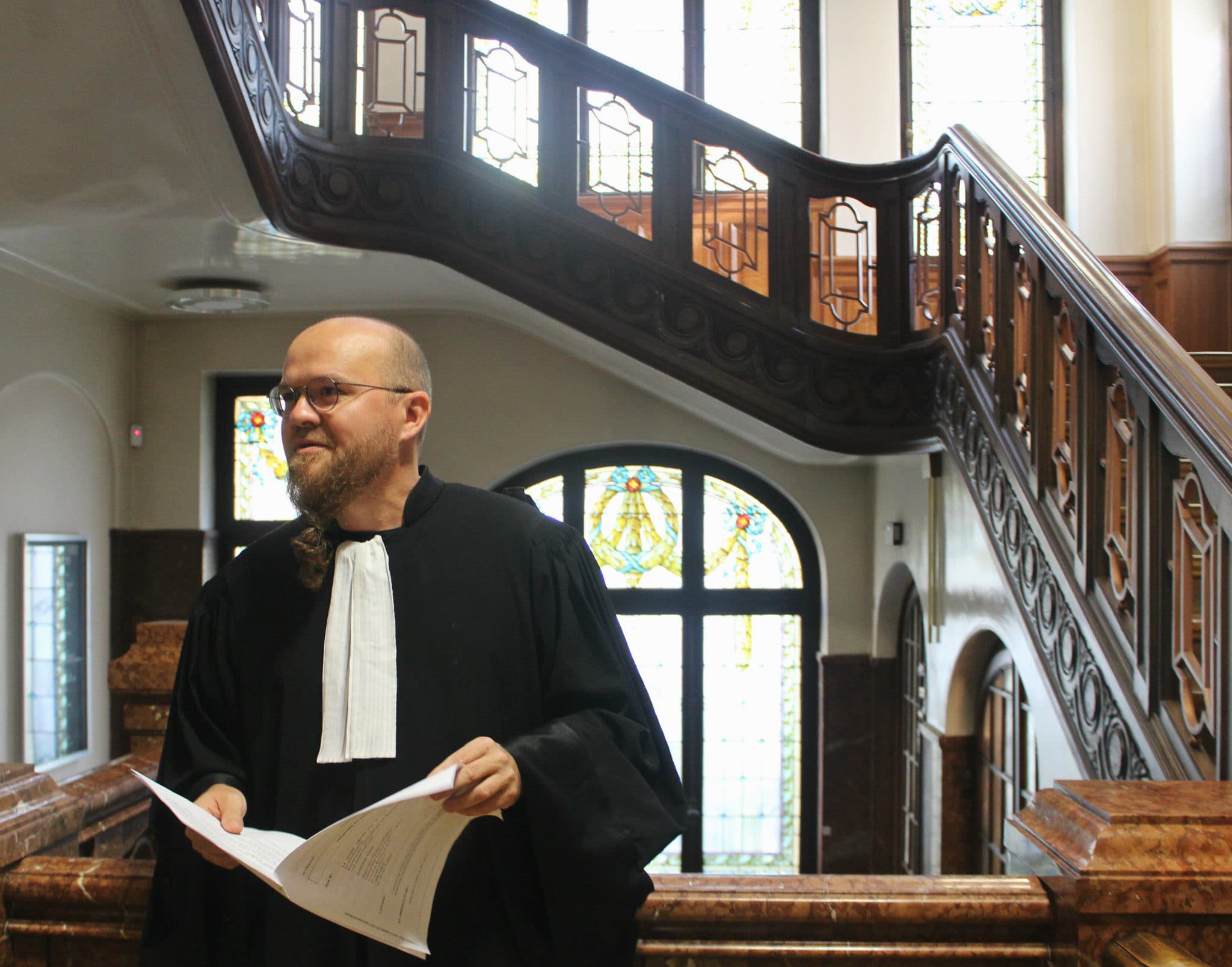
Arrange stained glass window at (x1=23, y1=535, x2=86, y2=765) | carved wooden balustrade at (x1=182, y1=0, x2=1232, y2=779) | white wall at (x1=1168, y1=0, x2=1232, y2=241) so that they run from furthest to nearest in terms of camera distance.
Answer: white wall at (x1=1168, y1=0, x2=1232, y2=241), stained glass window at (x1=23, y1=535, x2=86, y2=765), carved wooden balustrade at (x1=182, y1=0, x2=1232, y2=779)

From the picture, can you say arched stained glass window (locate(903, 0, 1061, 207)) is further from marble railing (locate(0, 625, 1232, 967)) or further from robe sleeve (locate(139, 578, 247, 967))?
robe sleeve (locate(139, 578, 247, 967))

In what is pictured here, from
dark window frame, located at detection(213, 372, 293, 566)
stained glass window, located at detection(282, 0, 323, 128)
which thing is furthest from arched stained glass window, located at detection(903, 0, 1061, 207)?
dark window frame, located at detection(213, 372, 293, 566)

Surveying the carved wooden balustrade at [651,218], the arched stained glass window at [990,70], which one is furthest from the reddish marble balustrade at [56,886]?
the arched stained glass window at [990,70]

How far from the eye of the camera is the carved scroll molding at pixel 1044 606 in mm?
2873

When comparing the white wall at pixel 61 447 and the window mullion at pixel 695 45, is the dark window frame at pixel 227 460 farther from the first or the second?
the window mullion at pixel 695 45

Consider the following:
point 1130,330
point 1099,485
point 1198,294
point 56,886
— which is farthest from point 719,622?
point 56,886

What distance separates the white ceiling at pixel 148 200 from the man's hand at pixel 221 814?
2684 millimetres

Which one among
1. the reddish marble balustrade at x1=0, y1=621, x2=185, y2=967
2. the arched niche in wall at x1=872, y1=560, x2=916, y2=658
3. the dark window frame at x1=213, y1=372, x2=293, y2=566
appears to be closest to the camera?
the reddish marble balustrade at x1=0, y1=621, x2=185, y2=967

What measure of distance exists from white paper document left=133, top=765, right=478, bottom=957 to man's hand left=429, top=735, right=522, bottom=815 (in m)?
0.03

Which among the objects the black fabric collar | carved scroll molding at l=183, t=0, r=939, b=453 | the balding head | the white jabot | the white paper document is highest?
carved scroll molding at l=183, t=0, r=939, b=453

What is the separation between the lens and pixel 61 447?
655cm

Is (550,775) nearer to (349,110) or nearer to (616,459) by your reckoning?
(349,110)

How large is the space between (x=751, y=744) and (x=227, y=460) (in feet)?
13.3

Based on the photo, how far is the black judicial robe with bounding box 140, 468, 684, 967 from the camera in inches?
60.0
